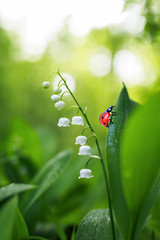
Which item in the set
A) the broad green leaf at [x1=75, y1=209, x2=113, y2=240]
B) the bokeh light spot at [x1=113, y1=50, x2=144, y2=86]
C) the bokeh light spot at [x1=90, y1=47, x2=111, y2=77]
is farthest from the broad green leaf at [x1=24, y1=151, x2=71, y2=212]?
the bokeh light spot at [x1=90, y1=47, x2=111, y2=77]

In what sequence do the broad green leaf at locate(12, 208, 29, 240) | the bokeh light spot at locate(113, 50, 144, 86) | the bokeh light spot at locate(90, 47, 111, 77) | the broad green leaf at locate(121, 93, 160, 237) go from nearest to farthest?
the broad green leaf at locate(121, 93, 160, 237), the broad green leaf at locate(12, 208, 29, 240), the bokeh light spot at locate(113, 50, 144, 86), the bokeh light spot at locate(90, 47, 111, 77)

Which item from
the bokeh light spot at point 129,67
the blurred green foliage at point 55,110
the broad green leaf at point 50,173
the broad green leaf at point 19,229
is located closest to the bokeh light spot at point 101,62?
the blurred green foliage at point 55,110

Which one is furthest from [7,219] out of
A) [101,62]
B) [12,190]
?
[101,62]

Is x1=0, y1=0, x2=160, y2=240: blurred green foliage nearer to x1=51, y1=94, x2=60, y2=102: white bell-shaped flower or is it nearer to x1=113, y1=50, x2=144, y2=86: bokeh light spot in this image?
x1=113, y1=50, x2=144, y2=86: bokeh light spot

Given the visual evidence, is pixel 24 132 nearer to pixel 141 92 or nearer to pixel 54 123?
pixel 141 92

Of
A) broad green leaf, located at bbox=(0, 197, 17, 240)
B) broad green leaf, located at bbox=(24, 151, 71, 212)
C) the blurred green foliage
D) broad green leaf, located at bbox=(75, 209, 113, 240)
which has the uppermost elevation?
the blurred green foliage

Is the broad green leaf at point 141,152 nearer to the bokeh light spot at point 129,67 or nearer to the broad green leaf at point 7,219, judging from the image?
the broad green leaf at point 7,219
